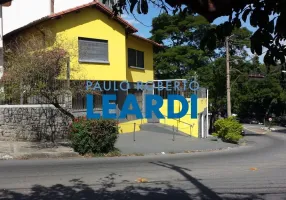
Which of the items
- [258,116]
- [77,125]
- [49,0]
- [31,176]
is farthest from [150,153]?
[258,116]

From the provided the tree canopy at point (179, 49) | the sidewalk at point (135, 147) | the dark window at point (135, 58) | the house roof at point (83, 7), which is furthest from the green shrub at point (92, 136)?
the tree canopy at point (179, 49)

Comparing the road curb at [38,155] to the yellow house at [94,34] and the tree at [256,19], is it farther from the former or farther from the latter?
the tree at [256,19]

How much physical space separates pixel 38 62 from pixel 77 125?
2.78 meters

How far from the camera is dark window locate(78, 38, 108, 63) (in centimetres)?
2108

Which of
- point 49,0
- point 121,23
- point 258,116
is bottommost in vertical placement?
point 258,116

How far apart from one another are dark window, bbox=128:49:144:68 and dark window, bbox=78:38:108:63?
3467mm

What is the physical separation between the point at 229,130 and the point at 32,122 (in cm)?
1251

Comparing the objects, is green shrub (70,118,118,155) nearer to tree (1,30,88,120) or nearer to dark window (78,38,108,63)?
tree (1,30,88,120)

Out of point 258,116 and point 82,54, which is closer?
point 82,54

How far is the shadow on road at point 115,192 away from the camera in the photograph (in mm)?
7289

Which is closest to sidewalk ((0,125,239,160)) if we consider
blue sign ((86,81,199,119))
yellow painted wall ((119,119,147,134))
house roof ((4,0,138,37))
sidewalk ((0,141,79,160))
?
sidewalk ((0,141,79,160))

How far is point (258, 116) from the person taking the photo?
65938mm

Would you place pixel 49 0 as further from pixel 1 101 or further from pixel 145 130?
pixel 145 130

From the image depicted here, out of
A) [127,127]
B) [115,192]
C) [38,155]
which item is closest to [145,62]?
[127,127]
